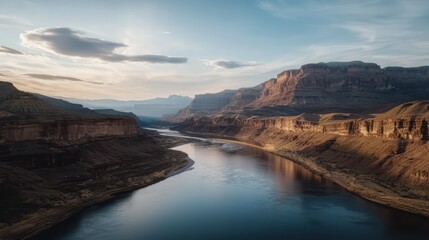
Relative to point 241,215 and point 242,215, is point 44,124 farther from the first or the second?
point 242,215

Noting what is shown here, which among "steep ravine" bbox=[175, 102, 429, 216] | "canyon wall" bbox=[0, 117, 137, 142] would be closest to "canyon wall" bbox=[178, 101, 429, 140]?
"steep ravine" bbox=[175, 102, 429, 216]

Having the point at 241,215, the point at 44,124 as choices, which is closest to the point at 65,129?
the point at 44,124

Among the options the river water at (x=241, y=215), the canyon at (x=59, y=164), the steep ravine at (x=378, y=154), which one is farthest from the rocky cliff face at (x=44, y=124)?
the steep ravine at (x=378, y=154)

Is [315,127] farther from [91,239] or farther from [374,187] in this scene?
[91,239]

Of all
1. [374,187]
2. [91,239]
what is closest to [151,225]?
[91,239]

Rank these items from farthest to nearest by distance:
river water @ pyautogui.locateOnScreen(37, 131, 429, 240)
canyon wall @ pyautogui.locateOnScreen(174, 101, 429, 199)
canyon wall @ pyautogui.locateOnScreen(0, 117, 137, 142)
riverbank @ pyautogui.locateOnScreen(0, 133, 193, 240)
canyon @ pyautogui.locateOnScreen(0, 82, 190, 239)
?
1. canyon wall @ pyautogui.locateOnScreen(0, 117, 137, 142)
2. canyon wall @ pyautogui.locateOnScreen(174, 101, 429, 199)
3. canyon @ pyautogui.locateOnScreen(0, 82, 190, 239)
4. riverbank @ pyautogui.locateOnScreen(0, 133, 193, 240)
5. river water @ pyautogui.locateOnScreen(37, 131, 429, 240)

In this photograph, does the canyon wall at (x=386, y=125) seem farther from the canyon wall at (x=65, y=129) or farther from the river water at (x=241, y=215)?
the canyon wall at (x=65, y=129)

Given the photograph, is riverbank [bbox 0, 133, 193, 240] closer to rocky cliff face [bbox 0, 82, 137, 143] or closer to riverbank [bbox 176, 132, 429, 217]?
rocky cliff face [bbox 0, 82, 137, 143]

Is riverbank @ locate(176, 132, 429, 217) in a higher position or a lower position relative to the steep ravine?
lower
